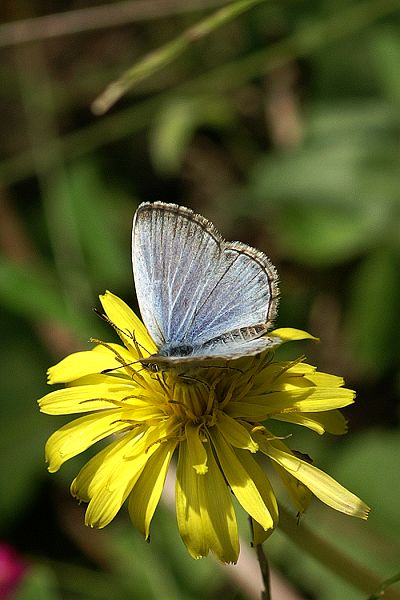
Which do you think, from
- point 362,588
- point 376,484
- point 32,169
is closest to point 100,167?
point 32,169

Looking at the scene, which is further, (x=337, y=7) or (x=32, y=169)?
(x=32, y=169)

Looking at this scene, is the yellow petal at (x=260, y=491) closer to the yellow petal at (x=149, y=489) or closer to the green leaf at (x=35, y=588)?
the yellow petal at (x=149, y=489)

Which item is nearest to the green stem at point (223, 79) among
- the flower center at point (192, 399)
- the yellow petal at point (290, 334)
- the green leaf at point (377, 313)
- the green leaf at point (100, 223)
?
the green leaf at point (100, 223)

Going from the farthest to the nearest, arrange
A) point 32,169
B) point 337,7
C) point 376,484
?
point 32,169, point 337,7, point 376,484

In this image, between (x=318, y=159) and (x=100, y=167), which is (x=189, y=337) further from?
(x=100, y=167)

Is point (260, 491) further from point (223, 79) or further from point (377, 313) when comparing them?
point (223, 79)

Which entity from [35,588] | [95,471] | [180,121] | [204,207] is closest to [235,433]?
[95,471]

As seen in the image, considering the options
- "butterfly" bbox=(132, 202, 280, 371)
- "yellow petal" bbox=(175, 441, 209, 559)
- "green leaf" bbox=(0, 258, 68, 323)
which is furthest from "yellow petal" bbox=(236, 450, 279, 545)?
"green leaf" bbox=(0, 258, 68, 323)
